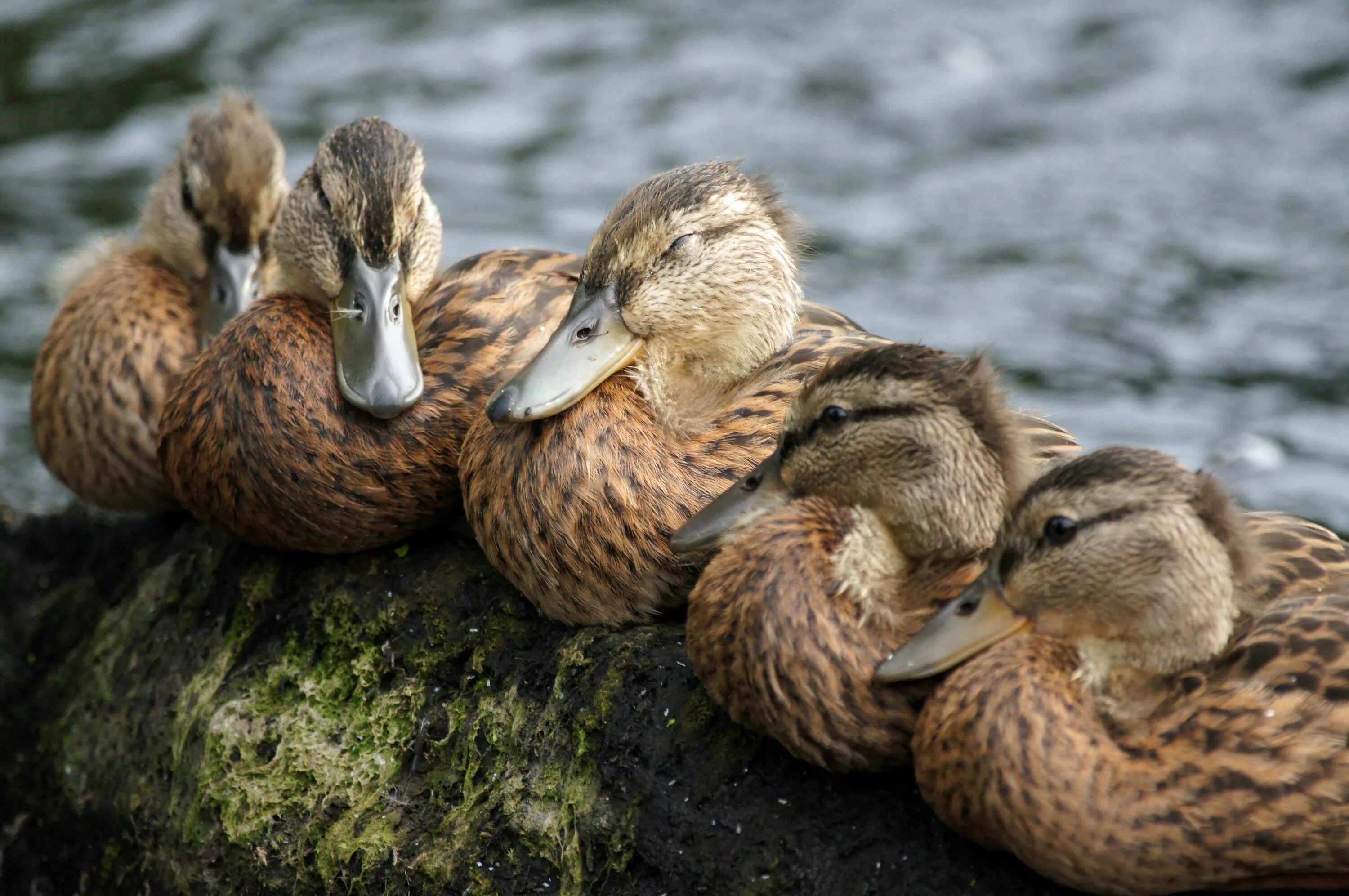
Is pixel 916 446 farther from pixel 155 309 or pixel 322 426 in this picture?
pixel 155 309

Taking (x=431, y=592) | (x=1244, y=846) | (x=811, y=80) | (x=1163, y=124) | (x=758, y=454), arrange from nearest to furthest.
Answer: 1. (x=1244, y=846)
2. (x=758, y=454)
3. (x=431, y=592)
4. (x=1163, y=124)
5. (x=811, y=80)

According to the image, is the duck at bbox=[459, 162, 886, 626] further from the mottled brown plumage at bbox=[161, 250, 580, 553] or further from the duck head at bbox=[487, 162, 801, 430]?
the mottled brown plumage at bbox=[161, 250, 580, 553]

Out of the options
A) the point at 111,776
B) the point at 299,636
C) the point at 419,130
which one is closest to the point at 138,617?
the point at 111,776

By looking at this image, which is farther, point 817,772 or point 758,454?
point 758,454

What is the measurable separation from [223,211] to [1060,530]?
3.86 meters

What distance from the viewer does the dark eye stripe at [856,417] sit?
3891 millimetres

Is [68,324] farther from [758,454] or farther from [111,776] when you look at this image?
[758,454]

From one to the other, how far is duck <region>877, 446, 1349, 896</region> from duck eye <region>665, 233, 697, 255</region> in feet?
4.55

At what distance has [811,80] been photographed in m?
11.6

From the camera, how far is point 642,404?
454 cm

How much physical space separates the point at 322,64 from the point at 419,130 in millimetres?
1359

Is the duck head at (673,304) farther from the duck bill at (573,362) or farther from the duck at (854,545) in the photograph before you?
the duck at (854,545)

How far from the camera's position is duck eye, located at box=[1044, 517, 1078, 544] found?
11.8 ft

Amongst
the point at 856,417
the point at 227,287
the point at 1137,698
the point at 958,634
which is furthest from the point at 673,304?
the point at 227,287
